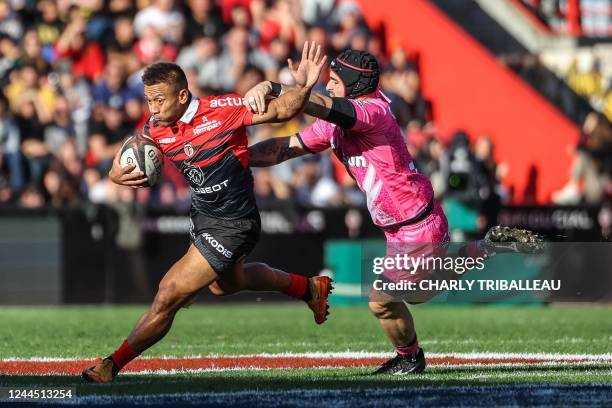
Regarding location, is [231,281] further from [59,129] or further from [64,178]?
[59,129]

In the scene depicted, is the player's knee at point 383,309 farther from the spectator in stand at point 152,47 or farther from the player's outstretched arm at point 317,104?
the spectator in stand at point 152,47

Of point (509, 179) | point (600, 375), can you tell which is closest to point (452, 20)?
point (509, 179)

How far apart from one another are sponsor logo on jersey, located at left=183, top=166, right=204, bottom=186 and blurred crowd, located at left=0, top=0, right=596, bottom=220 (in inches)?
333

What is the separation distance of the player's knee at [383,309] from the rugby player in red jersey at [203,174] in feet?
3.07

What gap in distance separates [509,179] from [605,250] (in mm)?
3239

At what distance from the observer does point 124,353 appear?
8.57 meters

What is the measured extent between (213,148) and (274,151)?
34.4 inches

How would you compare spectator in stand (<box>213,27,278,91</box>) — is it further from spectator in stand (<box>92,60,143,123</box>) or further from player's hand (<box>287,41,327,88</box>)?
player's hand (<box>287,41,327,88</box>)

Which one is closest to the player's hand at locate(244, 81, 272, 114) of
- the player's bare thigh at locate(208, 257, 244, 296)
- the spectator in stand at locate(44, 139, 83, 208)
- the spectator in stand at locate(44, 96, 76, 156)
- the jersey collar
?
the jersey collar

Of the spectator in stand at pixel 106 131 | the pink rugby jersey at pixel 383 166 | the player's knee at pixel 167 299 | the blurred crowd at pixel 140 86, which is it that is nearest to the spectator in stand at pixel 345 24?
the blurred crowd at pixel 140 86

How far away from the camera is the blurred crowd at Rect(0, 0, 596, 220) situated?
17.8m

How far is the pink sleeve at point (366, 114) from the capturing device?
8812 millimetres

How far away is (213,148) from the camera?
28.4 feet

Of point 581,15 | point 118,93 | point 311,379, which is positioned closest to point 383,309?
point 311,379
